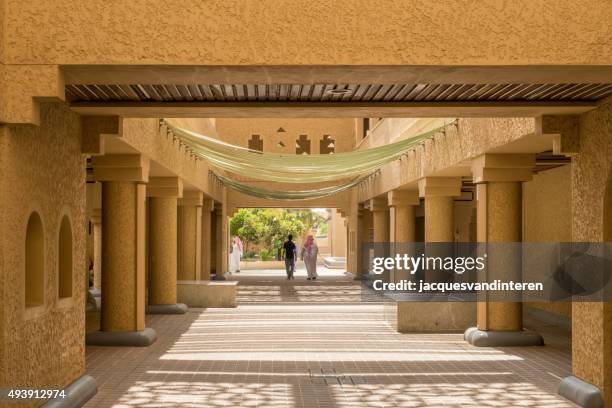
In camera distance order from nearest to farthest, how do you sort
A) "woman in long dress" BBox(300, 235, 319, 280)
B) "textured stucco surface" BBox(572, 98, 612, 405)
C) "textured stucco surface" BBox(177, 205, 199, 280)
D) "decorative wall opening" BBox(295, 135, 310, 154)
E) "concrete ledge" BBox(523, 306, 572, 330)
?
"textured stucco surface" BBox(572, 98, 612, 405)
"concrete ledge" BBox(523, 306, 572, 330)
"textured stucco surface" BBox(177, 205, 199, 280)
"decorative wall opening" BBox(295, 135, 310, 154)
"woman in long dress" BBox(300, 235, 319, 280)

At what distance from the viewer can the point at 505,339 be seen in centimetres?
1094

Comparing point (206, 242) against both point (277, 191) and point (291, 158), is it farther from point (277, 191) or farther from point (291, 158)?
point (291, 158)

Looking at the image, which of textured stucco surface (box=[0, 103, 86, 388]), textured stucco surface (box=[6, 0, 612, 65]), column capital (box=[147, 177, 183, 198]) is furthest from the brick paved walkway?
textured stucco surface (box=[6, 0, 612, 65])

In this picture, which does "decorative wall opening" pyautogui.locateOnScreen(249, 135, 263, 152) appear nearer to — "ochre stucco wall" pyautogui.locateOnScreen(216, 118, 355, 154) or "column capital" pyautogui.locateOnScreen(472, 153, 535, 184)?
"ochre stucco wall" pyautogui.locateOnScreen(216, 118, 355, 154)

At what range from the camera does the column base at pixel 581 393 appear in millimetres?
7012

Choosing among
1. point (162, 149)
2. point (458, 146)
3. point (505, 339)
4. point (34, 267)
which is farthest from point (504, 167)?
point (34, 267)

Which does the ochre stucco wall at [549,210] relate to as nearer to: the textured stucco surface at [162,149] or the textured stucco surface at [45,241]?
the textured stucco surface at [162,149]

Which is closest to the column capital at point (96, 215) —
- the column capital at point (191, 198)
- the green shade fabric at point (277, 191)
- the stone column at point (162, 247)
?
the green shade fabric at point (277, 191)

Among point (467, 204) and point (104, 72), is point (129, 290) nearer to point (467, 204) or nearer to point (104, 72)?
point (104, 72)

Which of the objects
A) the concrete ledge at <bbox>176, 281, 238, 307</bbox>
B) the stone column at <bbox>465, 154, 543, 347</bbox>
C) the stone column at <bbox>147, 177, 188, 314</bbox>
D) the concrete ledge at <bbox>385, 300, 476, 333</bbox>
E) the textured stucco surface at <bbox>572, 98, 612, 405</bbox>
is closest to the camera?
the textured stucco surface at <bbox>572, 98, 612, 405</bbox>

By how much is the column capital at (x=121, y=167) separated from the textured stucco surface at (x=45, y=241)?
287cm

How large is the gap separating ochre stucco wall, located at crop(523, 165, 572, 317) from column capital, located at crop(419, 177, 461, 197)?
1820 millimetres

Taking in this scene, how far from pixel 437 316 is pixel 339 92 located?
22.4ft

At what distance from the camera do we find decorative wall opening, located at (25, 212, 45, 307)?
6.29 metres
